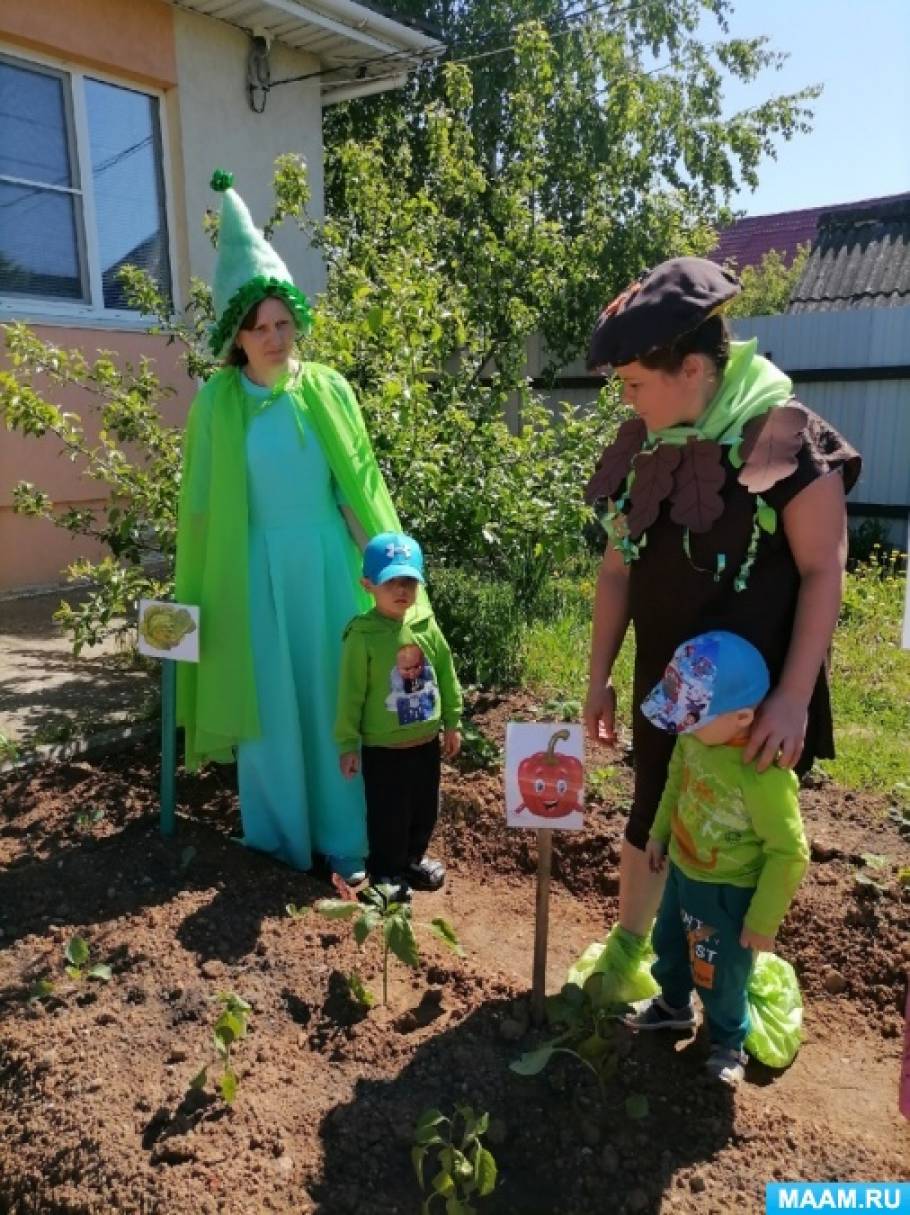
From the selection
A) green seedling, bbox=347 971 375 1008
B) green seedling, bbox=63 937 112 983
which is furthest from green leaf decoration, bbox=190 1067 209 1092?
green seedling, bbox=63 937 112 983

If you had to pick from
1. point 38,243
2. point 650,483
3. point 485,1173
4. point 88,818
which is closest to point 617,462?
point 650,483

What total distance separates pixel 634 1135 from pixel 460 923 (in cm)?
111

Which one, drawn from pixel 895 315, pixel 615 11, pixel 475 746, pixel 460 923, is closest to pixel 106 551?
pixel 475 746

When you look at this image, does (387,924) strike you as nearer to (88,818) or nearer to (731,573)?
(731,573)

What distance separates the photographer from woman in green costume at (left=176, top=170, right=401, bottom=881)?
2740 millimetres

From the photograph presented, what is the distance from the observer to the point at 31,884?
2.82 m

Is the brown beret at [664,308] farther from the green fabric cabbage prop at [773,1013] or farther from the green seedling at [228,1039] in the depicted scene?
the green seedling at [228,1039]

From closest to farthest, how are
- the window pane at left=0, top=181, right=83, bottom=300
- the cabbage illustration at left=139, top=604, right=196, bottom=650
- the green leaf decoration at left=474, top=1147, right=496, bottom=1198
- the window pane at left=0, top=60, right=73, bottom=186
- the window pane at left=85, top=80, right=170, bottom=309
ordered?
1. the green leaf decoration at left=474, top=1147, right=496, bottom=1198
2. the cabbage illustration at left=139, top=604, right=196, bottom=650
3. the window pane at left=0, top=60, right=73, bottom=186
4. the window pane at left=0, top=181, right=83, bottom=300
5. the window pane at left=85, top=80, right=170, bottom=309

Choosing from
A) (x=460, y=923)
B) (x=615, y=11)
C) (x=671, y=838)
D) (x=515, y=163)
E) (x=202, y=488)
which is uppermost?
(x=615, y=11)

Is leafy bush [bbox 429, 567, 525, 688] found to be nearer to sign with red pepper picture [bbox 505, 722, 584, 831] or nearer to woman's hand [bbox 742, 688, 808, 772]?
→ sign with red pepper picture [bbox 505, 722, 584, 831]

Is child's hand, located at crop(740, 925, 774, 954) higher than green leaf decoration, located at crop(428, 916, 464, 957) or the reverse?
higher

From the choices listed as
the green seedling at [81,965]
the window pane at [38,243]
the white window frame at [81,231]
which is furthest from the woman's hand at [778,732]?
the window pane at [38,243]

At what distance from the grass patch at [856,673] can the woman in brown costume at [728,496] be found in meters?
1.83

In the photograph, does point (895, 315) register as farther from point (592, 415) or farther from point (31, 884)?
point (31, 884)
